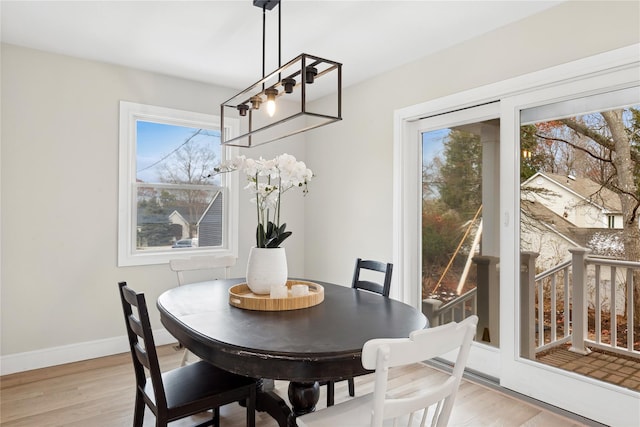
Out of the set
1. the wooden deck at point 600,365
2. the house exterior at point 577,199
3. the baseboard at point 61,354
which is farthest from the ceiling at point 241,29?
the baseboard at point 61,354

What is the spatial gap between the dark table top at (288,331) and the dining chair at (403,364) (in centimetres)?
21

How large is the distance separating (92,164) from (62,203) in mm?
404

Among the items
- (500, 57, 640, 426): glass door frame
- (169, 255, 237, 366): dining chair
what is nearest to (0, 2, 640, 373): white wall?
(500, 57, 640, 426): glass door frame

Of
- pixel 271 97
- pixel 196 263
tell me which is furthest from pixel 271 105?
pixel 196 263

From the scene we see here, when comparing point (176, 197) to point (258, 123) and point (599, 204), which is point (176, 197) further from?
point (599, 204)

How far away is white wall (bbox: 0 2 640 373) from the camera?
2.97 metres

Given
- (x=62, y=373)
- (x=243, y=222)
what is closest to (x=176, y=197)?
(x=243, y=222)

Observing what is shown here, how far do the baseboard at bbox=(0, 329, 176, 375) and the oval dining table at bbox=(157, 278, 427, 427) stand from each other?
5.28 ft

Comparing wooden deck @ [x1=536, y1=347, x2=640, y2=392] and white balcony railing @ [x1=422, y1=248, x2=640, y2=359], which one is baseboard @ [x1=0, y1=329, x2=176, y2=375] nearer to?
white balcony railing @ [x1=422, y1=248, x2=640, y2=359]

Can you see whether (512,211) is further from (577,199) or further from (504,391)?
(504,391)

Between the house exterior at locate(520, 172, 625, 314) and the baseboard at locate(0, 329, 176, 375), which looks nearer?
the house exterior at locate(520, 172, 625, 314)

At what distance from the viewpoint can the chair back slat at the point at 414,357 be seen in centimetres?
109

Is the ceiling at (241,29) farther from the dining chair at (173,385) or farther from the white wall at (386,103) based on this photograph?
the dining chair at (173,385)

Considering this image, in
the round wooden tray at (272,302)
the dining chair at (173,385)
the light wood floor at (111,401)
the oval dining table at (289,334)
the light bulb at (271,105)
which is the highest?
the light bulb at (271,105)
